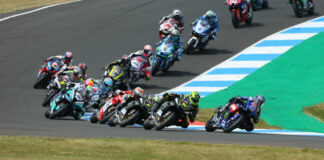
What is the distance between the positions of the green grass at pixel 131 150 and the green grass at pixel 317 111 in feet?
26.0

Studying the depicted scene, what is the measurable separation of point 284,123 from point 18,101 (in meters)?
9.03

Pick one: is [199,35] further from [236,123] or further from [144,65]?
[236,123]

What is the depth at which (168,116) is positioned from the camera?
56.5ft

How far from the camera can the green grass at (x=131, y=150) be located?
12.5 metres

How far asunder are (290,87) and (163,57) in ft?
17.2

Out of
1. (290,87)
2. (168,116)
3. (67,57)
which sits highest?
(67,57)

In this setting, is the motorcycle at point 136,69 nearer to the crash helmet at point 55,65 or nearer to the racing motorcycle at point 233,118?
the crash helmet at point 55,65

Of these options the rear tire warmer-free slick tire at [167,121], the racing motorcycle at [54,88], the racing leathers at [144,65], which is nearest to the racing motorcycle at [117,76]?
the racing leathers at [144,65]

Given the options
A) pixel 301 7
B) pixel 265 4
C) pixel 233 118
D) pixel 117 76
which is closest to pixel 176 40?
pixel 117 76

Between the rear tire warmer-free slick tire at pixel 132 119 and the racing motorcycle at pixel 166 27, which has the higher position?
the racing motorcycle at pixel 166 27

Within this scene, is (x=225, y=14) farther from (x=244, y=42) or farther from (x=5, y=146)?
(x=5, y=146)

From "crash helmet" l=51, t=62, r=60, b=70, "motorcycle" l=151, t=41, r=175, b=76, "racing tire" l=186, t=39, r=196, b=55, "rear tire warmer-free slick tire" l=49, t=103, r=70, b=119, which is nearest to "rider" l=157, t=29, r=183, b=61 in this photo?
"motorcycle" l=151, t=41, r=175, b=76

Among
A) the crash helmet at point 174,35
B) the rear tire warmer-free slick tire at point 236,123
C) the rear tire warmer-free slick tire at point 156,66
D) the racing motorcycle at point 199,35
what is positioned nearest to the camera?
the rear tire warmer-free slick tire at point 236,123

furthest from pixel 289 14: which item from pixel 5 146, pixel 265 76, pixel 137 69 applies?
pixel 5 146
